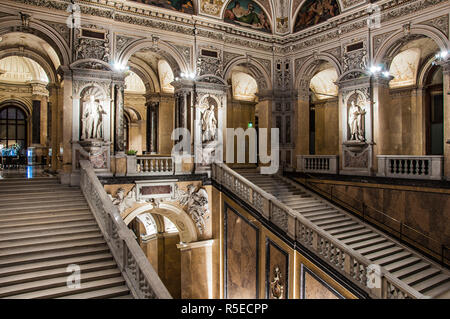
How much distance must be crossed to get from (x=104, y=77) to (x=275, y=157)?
846cm

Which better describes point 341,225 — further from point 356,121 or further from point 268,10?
point 268,10

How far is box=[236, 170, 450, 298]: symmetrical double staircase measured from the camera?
31.2ft

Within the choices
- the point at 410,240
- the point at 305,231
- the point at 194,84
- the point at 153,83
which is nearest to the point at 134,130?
the point at 153,83

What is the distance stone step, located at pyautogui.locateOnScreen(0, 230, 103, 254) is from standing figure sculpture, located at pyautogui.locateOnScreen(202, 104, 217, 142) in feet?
22.9

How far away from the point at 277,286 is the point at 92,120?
8.70m

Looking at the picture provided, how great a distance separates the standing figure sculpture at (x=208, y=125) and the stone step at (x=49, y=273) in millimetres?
7765

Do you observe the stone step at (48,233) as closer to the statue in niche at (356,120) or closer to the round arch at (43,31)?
the round arch at (43,31)

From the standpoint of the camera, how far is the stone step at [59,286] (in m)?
6.31

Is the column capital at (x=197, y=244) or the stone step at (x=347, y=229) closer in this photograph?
the stone step at (x=347, y=229)

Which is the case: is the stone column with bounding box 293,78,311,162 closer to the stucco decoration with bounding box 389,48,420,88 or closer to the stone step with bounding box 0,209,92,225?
the stucco decoration with bounding box 389,48,420,88

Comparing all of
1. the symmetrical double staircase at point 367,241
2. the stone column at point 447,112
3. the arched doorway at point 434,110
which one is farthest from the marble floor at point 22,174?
the arched doorway at point 434,110

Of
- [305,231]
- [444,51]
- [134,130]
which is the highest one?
[444,51]

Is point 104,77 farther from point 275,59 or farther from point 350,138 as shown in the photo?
point 350,138

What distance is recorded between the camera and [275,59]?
1645cm
